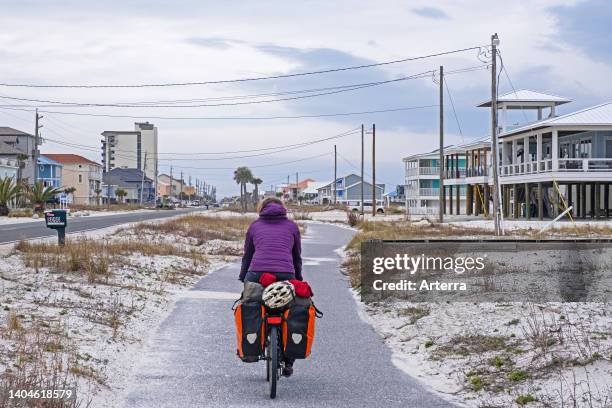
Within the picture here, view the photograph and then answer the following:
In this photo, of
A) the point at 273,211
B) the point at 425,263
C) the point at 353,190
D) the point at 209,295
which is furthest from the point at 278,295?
the point at 353,190

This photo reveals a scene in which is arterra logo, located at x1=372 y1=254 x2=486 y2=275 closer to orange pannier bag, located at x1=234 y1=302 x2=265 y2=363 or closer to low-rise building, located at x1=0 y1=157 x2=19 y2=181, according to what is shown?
orange pannier bag, located at x1=234 y1=302 x2=265 y2=363

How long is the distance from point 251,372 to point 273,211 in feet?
6.02

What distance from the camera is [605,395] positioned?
290 inches

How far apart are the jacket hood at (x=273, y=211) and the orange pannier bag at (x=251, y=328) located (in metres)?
0.89

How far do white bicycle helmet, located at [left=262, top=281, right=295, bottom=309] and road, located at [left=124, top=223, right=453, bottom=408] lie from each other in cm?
85

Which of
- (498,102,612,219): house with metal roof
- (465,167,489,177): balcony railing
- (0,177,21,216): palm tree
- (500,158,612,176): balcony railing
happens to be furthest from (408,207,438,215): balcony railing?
(0,177,21,216): palm tree

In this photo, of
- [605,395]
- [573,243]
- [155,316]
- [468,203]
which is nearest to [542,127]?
[468,203]

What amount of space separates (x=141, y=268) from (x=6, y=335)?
963 centimetres

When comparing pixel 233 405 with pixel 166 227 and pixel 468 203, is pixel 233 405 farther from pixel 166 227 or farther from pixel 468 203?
pixel 468 203

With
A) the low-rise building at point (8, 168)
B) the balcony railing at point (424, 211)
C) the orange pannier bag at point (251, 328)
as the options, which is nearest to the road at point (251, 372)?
the orange pannier bag at point (251, 328)

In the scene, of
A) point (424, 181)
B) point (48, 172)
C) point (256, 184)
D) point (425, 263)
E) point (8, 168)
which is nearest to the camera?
point (425, 263)

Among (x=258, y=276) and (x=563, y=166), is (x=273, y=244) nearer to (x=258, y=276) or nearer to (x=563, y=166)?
(x=258, y=276)

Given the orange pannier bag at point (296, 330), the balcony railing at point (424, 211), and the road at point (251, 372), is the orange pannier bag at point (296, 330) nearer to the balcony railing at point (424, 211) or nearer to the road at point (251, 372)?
the road at point (251, 372)

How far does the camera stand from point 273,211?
26.5ft
